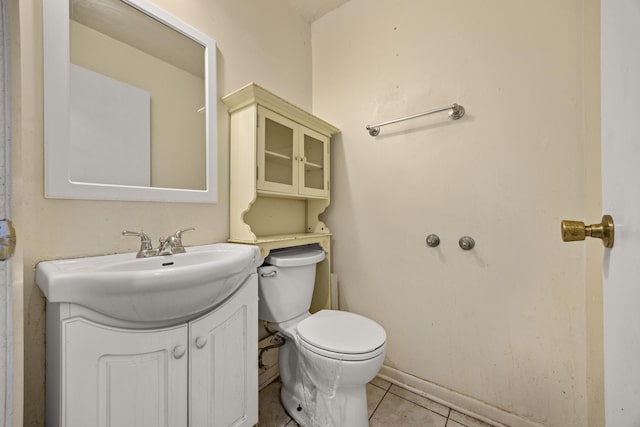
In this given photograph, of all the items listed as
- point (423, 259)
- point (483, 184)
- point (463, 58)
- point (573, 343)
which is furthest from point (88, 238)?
point (573, 343)

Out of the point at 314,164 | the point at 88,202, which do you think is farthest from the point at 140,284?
the point at 314,164

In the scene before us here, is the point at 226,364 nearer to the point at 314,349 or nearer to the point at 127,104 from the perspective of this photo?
the point at 314,349

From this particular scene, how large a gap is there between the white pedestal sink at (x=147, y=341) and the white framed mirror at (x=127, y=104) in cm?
28

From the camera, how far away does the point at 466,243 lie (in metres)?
1.21

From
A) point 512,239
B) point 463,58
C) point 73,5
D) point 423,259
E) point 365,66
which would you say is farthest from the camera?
point 365,66

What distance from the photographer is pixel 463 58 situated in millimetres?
1230

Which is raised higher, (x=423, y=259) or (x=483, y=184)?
(x=483, y=184)

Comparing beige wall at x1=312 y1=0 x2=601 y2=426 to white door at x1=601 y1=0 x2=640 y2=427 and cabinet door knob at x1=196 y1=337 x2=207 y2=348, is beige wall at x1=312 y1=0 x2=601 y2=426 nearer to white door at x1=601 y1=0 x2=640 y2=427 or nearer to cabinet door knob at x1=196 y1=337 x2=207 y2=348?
white door at x1=601 y1=0 x2=640 y2=427

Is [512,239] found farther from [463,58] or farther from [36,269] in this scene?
[36,269]

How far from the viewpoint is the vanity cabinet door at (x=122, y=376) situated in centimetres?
60

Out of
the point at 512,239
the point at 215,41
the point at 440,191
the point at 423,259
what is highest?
the point at 215,41

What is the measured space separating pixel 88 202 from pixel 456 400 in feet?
5.75

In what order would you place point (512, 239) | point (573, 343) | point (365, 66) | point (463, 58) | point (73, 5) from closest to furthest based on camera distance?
point (73, 5)
point (573, 343)
point (512, 239)
point (463, 58)
point (365, 66)

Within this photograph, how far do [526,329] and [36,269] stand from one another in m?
1.77
